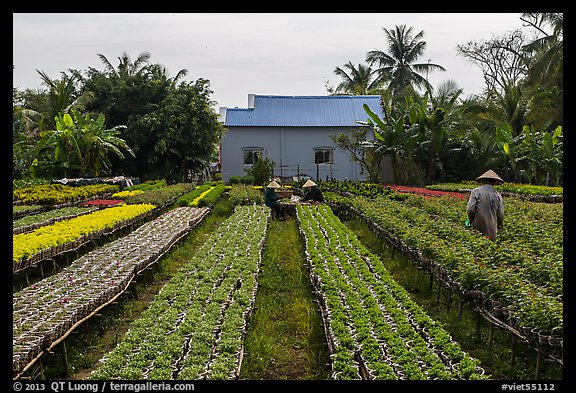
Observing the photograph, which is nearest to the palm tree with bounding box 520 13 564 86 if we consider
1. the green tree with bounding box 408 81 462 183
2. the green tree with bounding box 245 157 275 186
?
the green tree with bounding box 408 81 462 183

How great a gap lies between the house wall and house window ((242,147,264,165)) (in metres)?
0.20

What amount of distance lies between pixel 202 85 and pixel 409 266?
2548cm

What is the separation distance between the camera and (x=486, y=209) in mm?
9273

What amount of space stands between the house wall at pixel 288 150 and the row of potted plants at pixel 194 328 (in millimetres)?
25552

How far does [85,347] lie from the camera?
6414 millimetres

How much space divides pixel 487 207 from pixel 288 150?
87.2ft

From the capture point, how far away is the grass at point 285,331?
19.3 ft

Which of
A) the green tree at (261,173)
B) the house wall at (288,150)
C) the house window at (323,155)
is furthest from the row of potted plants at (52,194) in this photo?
the house window at (323,155)

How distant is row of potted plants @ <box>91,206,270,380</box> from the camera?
16.4 ft

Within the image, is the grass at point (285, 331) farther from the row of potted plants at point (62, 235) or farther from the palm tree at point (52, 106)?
the palm tree at point (52, 106)

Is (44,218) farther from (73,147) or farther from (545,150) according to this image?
(545,150)

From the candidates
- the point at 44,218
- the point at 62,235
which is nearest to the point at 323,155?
the point at 44,218

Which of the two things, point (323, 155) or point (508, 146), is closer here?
point (508, 146)

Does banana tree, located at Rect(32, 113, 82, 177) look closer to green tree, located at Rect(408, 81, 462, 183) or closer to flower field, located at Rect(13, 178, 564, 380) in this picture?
flower field, located at Rect(13, 178, 564, 380)
